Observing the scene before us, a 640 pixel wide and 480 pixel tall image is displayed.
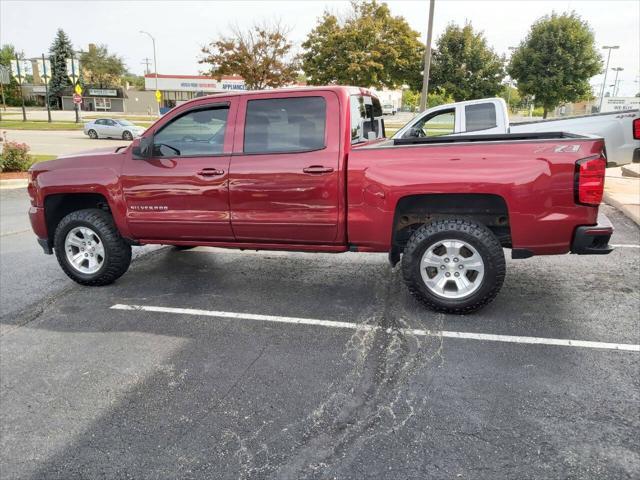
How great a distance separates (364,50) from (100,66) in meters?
80.3

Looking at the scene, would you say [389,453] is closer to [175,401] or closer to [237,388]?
[237,388]

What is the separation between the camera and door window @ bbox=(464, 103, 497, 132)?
8.99 metres

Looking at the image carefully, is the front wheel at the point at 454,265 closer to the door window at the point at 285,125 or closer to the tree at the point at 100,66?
the door window at the point at 285,125

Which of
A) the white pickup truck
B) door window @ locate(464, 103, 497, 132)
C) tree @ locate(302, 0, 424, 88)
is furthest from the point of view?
tree @ locate(302, 0, 424, 88)

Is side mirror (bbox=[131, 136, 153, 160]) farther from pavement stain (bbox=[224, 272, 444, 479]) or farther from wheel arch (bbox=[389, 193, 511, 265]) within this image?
pavement stain (bbox=[224, 272, 444, 479])

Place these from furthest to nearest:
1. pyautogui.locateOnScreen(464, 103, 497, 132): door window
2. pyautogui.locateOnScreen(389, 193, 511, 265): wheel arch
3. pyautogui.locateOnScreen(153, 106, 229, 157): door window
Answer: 1. pyautogui.locateOnScreen(464, 103, 497, 132): door window
2. pyautogui.locateOnScreen(153, 106, 229, 157): door window
3. pyautogui.locateOnScreen(389, 193, 511, 265): wheel arch

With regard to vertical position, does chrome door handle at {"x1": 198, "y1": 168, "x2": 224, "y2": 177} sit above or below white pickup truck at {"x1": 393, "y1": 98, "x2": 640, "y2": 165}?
below

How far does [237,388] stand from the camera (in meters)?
3.41

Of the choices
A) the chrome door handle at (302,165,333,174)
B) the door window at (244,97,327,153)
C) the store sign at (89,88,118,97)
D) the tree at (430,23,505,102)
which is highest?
the store sign at (89,88,118,97)

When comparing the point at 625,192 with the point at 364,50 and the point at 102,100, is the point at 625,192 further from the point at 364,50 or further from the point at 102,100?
the point at 102,100

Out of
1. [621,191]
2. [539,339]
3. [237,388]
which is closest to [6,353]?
[237,388]

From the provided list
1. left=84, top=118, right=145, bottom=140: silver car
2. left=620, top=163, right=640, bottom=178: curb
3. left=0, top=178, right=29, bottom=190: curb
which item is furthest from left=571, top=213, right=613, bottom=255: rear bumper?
left=84, top=118, right=145, bottom=140: silver car

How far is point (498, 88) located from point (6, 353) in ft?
96.1

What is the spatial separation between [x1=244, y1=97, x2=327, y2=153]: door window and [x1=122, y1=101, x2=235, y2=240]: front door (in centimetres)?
23
